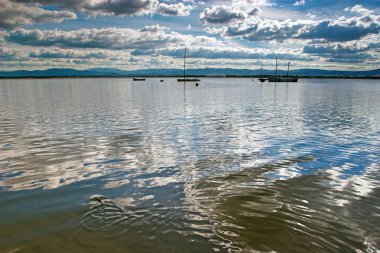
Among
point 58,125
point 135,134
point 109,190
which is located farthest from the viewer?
point 58,125

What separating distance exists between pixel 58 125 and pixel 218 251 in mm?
22292

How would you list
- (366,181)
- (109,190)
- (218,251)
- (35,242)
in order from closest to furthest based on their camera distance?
(218,251) < (35,242) < (109,190) < (366,181)

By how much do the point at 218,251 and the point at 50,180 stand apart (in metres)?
7.81

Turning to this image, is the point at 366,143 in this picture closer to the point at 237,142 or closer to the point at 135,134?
the point at 237,142

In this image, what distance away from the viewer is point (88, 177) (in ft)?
39.2

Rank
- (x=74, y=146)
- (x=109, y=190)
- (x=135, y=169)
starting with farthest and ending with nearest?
(x=74, y=146) → (x=135, y=169) → (x=109, y=190)

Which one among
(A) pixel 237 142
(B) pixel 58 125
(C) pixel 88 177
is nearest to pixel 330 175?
(A) pixel 237 142

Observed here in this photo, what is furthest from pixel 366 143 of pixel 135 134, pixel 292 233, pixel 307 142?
pixel 135 134

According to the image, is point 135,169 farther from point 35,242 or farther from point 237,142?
point 237,142

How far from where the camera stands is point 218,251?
6594 millimetres

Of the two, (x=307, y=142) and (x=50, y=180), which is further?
(x=307, y=142)

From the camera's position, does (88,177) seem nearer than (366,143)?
Yes

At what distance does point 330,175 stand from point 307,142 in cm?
671

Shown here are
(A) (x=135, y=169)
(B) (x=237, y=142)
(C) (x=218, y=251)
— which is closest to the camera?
(C) (x=218, y=251)
